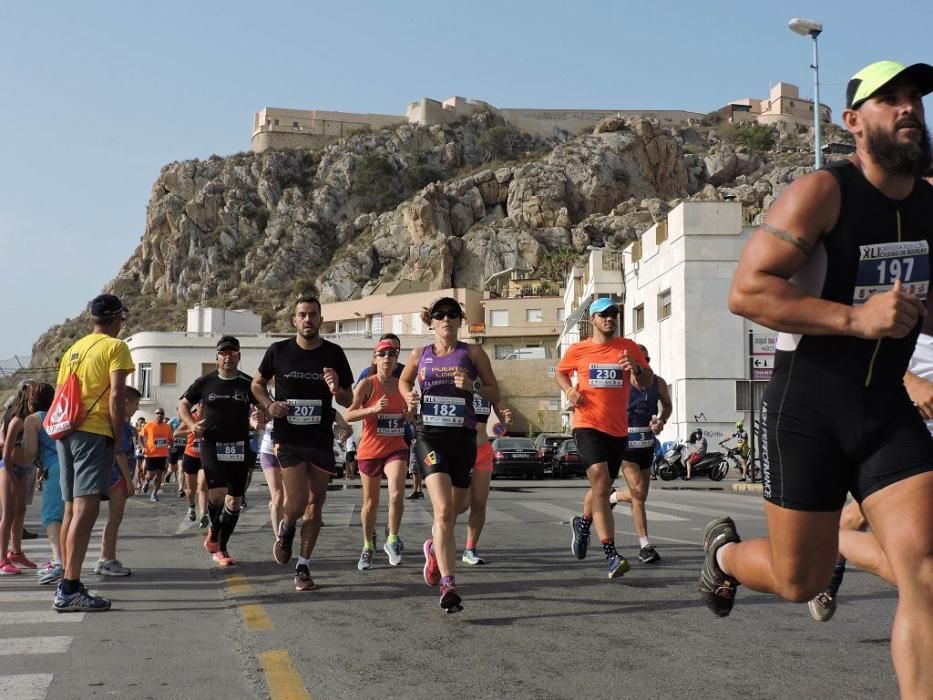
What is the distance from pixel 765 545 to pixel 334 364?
16.5ft

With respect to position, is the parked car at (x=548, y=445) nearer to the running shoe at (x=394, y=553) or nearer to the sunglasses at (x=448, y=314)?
the running shoe at (x=394, y=553)

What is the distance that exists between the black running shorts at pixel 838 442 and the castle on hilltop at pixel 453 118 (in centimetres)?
14421

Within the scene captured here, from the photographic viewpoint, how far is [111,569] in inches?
375

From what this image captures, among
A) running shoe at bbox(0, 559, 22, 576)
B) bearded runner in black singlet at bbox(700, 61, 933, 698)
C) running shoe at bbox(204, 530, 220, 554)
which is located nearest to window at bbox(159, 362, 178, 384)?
running shoe at bbox(0, 559, 22, 576)

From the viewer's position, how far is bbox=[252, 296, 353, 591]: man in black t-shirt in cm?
841

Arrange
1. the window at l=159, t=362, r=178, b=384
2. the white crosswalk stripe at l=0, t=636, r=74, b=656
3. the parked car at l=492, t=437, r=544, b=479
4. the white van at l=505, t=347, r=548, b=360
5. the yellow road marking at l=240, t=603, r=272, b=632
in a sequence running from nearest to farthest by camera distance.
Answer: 1. the white crosswalk stripe at l=0, t=636, r=74, b=656
2. the yellow road marking at l=240, t=603, r=272, b=632
3. the parked car at l=492, t=437, r=544, b=479
4. the window at l=159, t=362, r=178, b=384
5. the white van at l=505, t=347, r=548, b=360

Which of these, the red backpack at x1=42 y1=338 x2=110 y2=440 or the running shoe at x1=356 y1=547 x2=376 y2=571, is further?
the running shoe at x1=356 y1=547 x2=376 y2=571

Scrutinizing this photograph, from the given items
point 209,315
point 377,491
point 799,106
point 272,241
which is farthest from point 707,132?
point 377,491

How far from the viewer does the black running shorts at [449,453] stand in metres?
7.43

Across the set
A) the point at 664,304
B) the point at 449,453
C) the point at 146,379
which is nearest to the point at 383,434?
the point at 449,453

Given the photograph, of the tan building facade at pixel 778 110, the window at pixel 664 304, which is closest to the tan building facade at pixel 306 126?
the tan building facade at pixel 778 110

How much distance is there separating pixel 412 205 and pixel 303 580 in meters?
106

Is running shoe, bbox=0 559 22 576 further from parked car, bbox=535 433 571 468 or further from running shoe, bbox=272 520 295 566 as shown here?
parked car, bbox=535 433 571 468

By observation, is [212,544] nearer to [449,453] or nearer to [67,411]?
[67,411]
